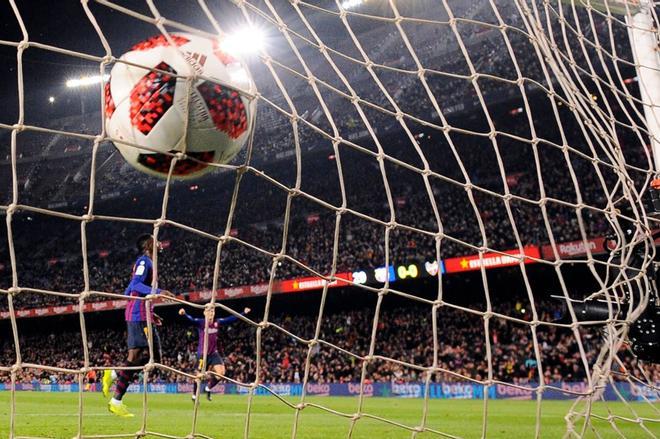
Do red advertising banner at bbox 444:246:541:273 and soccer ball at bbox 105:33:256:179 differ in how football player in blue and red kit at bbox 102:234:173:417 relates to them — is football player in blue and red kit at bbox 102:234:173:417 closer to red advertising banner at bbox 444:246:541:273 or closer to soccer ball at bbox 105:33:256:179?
soccer ball at bbox 105:33:256:179

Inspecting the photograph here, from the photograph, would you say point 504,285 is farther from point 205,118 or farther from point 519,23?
point 205,118

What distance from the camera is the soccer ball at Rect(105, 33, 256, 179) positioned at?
2379 millimetres

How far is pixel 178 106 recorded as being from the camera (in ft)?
7.77

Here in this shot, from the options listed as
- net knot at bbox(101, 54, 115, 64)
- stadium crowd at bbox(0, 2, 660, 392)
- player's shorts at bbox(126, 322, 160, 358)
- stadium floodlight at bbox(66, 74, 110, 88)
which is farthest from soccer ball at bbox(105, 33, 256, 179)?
stadium floodlight at bbox(66, 74, 110, 88)

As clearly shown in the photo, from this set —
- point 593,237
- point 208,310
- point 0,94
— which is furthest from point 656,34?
point 0,94

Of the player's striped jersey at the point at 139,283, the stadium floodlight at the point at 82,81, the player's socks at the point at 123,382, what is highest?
the stadium floodlight at the point at 82,81

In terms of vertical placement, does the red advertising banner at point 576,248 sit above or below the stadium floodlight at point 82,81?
below

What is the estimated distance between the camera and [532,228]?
17.1 meters

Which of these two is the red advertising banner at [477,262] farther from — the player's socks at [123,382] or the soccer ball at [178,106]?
the soccer ball at [178,106]

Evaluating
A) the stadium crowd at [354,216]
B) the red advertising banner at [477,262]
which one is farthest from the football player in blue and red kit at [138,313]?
the red advertising banner at [477,262]

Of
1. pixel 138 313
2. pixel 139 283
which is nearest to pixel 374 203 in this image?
pixel 138 313

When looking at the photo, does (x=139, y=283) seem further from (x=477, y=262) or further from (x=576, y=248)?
(x=576, y=248)

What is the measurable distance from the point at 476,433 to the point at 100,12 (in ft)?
58.3

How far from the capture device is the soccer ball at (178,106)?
2.38 meters
